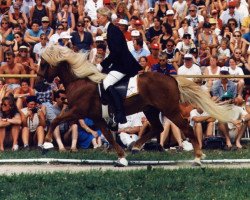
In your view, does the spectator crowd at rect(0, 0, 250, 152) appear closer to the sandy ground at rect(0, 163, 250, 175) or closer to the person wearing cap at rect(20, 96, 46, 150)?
the person wearing cap at rect(20, 96, 46, 150)

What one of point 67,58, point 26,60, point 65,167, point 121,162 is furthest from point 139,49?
point 65,167

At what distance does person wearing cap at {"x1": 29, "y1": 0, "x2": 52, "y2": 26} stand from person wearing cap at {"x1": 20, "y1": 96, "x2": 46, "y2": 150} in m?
5.50

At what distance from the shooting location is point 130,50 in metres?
23.5

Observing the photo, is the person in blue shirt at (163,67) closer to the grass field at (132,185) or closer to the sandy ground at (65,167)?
the sandy ground at (65,167)

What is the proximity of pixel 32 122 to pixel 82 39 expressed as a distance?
4264 mm

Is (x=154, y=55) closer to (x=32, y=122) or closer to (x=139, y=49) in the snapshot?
(x=139, y=49)

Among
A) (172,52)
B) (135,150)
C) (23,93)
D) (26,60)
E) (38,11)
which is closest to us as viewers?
(135,150)

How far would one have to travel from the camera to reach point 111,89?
1777 cm

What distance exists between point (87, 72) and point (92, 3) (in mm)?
8496

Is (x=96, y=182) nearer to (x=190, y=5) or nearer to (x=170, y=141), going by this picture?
(x=170, y=141)

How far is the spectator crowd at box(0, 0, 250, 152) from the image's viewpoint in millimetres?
20500

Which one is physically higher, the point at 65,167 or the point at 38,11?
the point at 38,11

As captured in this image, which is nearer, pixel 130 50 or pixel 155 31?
pixel 130 50

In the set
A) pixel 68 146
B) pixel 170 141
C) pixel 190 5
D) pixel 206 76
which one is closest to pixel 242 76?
pixel 206 76
